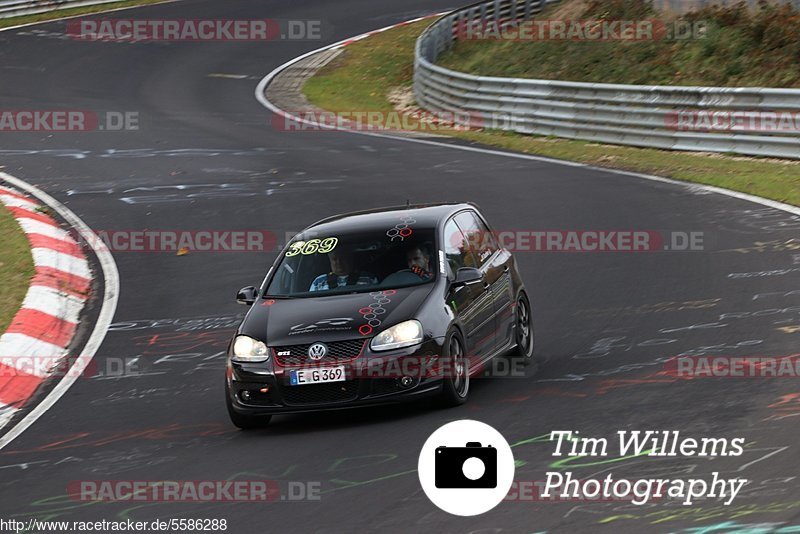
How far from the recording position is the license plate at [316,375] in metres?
9.80

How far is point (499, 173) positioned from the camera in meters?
22.4

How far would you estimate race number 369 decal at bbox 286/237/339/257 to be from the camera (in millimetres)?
11109

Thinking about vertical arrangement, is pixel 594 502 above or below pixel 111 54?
above

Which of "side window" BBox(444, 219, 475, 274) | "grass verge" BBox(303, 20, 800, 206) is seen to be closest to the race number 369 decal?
"side window" BBox(444, 219, 475, 274)

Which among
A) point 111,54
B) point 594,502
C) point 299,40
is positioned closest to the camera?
point 594,502

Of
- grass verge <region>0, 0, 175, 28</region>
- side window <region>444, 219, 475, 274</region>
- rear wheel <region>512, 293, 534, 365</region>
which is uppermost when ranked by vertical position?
side window <region>444, 219, 475, 274</region>

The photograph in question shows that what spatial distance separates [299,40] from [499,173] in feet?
84.7

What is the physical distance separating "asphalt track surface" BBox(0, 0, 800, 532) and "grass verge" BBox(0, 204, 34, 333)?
3.58 ft

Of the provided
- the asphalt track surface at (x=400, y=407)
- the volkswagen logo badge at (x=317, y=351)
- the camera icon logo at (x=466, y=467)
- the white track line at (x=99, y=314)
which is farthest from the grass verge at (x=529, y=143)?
the camera icon logo at (x=466, y=467)

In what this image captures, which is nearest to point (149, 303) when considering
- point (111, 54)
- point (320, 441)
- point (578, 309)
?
point (578, 309)

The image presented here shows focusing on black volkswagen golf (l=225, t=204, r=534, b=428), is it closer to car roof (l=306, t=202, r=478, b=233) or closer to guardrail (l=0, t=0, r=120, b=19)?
car roof (l=306, t=202, r=478, b=233)

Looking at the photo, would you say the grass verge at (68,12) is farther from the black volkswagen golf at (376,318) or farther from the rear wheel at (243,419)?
the rear wheel at (243,419)

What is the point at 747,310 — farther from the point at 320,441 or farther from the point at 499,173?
the point at 499,173

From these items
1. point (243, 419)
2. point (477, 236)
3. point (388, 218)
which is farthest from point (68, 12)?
point (243, 419)
